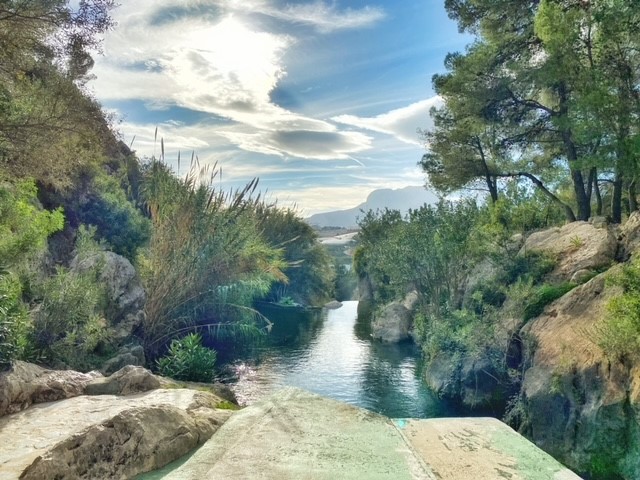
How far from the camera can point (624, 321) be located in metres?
8.78

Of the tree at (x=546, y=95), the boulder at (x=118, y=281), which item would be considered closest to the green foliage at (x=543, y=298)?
the tree at (x=546, y=95)

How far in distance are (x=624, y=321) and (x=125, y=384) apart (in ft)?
33.1

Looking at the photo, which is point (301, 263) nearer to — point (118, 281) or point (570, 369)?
point (118, 281)

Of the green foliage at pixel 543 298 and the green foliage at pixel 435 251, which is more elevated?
the green foliage at pixel 435 251

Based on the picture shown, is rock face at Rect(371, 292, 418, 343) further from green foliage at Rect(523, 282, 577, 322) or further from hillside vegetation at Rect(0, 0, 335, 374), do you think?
green foliage at Rect(523, 282, 577, 322)

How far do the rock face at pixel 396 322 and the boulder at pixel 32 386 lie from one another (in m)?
22.8

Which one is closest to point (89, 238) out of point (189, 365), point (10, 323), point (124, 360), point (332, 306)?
point (124, 360)

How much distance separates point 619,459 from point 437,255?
16404 mm

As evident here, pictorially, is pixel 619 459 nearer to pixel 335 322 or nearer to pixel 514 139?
pixel 514 139

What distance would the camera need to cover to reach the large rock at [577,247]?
46.0 ft

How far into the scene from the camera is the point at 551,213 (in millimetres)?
22828

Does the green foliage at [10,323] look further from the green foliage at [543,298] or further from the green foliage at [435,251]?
the green foliage at [435,251]

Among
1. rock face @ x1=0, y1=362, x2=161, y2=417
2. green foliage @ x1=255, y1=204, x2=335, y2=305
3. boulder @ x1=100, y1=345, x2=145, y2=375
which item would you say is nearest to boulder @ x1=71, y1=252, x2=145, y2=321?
boulder @ x1=100, y1=345, x2=145, y2=375

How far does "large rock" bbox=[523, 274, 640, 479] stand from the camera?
8.64 metres
